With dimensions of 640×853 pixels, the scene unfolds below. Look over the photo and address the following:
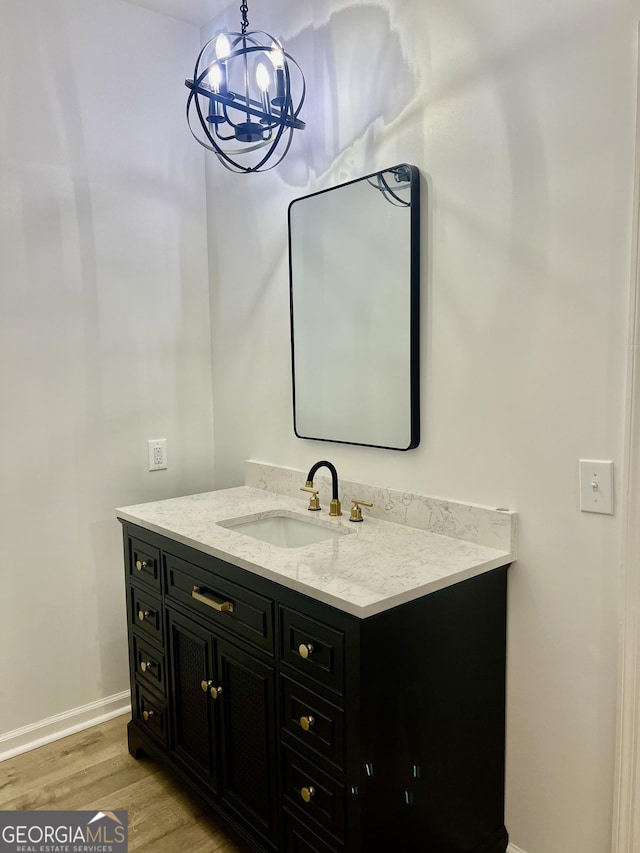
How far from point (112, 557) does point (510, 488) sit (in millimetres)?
1690

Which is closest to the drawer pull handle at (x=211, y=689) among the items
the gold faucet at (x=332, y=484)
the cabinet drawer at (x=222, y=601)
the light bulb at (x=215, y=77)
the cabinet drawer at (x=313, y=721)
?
the cabinet drawer at (x=222, y=601)

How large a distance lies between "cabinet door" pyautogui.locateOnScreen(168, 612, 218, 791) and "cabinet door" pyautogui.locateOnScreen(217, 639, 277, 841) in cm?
6

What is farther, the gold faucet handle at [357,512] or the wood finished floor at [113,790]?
the gold faucet handle at [357,512]

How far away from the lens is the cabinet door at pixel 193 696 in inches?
72.7

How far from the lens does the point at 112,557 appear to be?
257 cm

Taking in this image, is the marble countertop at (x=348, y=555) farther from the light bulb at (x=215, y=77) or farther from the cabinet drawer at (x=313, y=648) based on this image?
the light bulb at (x=215, y=77)

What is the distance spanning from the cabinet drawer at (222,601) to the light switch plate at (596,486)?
2.69 feet

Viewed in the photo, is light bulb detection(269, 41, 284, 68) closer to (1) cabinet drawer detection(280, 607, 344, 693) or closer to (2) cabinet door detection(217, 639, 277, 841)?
(1) cabinet drawer detection(280, 607, 344, 693)

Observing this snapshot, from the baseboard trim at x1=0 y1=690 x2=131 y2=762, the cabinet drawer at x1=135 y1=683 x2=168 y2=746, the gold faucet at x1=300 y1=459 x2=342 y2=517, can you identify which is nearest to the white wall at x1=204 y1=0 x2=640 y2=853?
the gold faucet at x1=300 y1=459 x2=342 y2=517

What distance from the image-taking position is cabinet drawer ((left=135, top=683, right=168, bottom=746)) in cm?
210

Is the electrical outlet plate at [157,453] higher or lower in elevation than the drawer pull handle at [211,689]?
higher

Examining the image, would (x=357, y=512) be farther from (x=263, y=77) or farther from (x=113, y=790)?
(x=263, y=77)

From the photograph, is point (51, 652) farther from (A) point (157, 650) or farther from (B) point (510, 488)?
(B) point (510, 488)

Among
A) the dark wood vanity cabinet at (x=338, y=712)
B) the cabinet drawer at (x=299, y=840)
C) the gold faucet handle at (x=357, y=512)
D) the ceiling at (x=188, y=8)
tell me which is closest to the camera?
the dark wood vanity cabinet at (x=338, y=712)
